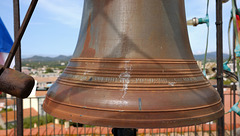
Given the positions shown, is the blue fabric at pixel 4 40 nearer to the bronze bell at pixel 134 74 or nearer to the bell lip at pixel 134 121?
the bronze bell at pixel 134 74

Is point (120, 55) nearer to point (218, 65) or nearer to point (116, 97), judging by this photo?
point (116, 97)

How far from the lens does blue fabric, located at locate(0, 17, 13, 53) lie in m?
3.75

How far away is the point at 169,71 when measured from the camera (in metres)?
1.25

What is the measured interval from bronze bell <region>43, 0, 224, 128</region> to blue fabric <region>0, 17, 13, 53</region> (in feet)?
9.26

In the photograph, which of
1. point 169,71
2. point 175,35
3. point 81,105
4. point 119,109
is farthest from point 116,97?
point 175,35

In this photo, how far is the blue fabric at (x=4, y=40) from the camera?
12.3 feet

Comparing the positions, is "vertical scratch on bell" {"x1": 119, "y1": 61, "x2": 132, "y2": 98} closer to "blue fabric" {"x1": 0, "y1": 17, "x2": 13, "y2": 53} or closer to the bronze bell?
the bronze bell

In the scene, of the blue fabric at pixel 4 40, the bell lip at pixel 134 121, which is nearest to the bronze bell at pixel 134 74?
the bell lip at pixel 134 121

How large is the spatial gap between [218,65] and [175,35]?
1164mm

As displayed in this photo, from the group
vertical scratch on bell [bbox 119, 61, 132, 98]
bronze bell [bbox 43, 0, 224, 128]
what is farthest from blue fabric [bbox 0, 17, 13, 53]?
vertical scratch on bell [bbox 119, 61, 132, 98]

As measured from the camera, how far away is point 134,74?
3.96 feet

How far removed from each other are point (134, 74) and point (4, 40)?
3401 mm

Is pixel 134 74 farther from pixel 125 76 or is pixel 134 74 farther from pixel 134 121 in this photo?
pixel 134 121

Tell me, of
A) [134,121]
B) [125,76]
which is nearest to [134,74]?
[125,76]
